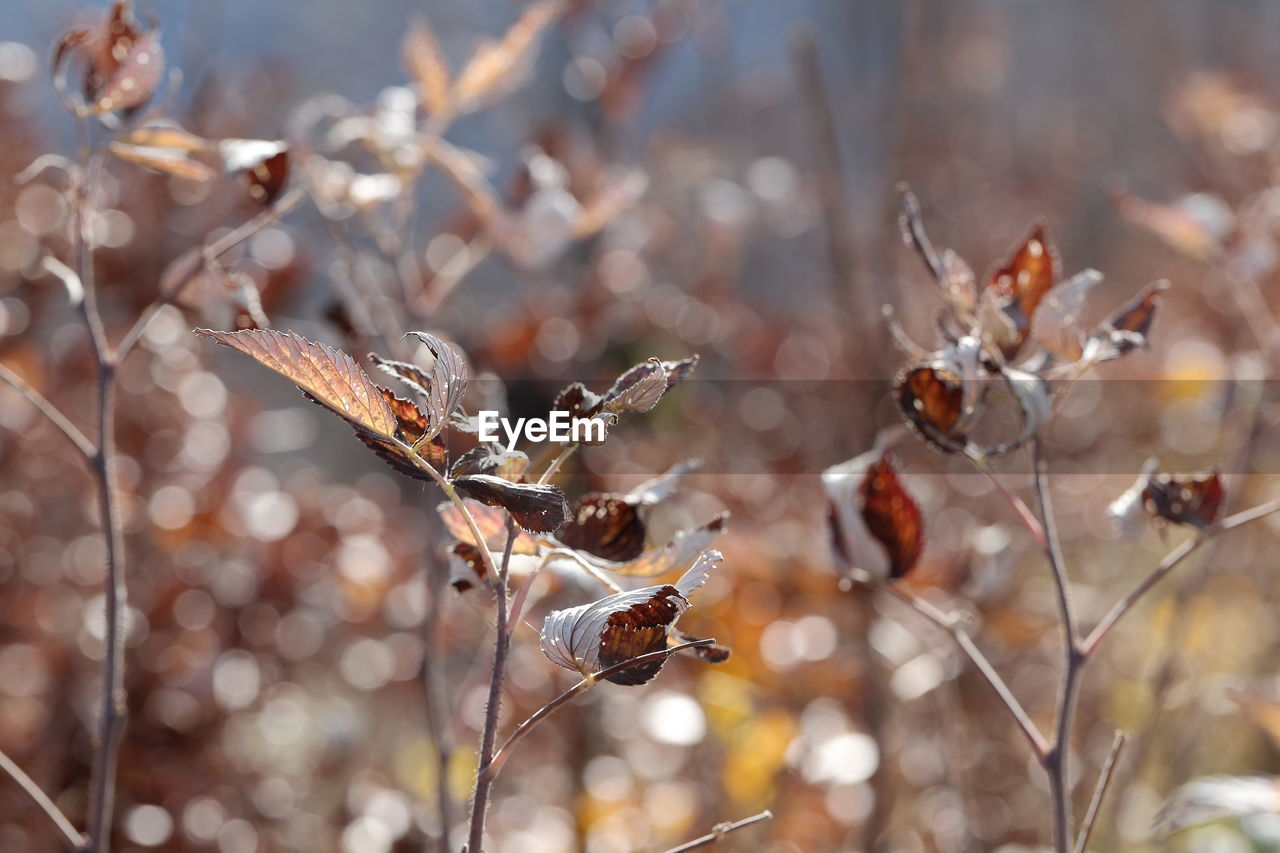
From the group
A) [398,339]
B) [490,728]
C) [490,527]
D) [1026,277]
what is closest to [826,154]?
[398,339]

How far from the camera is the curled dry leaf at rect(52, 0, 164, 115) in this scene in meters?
0.71

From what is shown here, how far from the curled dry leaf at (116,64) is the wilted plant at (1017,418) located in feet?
1.70

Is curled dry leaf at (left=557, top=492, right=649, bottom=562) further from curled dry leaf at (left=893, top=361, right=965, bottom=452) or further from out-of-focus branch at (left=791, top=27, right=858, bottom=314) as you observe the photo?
out-of-focus branch at (left=791, top=27, right=858, bottom=314)

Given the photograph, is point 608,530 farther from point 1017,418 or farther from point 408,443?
point 1017,418

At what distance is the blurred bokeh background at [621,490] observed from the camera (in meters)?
1.19

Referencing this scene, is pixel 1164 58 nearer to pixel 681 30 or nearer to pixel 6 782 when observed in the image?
pixel 681 30

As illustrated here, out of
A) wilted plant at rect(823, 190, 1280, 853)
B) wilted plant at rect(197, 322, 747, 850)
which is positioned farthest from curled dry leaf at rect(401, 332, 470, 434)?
wilted plant at rect(823, 190, 1280, 853)

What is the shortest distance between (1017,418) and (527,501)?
34cm

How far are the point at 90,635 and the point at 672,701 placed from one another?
106 cm

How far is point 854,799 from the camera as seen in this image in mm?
1650

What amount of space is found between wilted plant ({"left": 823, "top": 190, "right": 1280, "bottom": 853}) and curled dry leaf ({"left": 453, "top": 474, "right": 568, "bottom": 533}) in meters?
→ 0.25

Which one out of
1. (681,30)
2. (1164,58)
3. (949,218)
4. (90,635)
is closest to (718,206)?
(681,30)

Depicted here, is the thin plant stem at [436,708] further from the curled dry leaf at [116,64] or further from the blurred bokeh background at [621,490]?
the curled dry leaf at [116,64]

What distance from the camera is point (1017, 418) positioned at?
0.64 m
